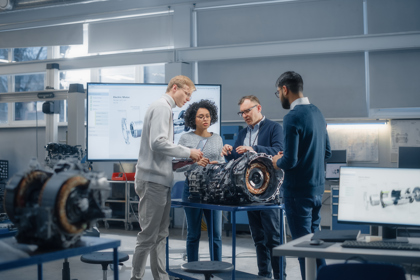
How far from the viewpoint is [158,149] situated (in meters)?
2.69

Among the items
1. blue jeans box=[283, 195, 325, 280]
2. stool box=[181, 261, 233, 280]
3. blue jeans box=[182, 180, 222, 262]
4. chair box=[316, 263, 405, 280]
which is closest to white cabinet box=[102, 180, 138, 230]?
blue jeans box=[182, 180, 222, 262]

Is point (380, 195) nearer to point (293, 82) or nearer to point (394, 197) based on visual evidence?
point (394, 197)

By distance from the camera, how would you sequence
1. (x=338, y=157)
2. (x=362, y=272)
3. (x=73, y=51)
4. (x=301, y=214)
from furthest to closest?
(x=73, y=51), (x=338, y=157), (x=301, y=214), (x=362, y=272)

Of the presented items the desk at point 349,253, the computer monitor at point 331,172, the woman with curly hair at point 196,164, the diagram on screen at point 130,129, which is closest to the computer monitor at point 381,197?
the desk at point 349,253

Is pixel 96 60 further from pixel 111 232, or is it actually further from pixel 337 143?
pixel 337 143

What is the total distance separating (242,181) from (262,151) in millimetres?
492

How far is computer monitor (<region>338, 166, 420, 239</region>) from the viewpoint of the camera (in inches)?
76.6

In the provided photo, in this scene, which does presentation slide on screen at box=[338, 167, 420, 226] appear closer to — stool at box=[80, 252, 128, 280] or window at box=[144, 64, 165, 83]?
stool at box=[80, 252, 128, 280]

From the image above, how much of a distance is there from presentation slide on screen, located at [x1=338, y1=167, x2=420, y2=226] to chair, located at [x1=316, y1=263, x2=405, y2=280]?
0.54m

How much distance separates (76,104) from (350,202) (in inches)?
150

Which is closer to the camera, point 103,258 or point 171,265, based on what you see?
point 103,258

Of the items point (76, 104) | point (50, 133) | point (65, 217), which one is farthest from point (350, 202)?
point (50, 133)

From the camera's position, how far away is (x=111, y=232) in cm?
621

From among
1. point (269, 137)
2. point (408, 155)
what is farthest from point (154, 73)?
point (269, 137)
